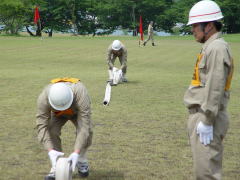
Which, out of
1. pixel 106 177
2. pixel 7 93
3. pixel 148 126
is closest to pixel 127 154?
pixel 106 177

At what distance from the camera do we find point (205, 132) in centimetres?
452

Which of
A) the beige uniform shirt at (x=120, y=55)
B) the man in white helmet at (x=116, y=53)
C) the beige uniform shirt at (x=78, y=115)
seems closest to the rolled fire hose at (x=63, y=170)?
the beige uniform shirt at (x=78, y=115)

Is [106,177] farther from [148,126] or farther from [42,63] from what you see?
[42,63]

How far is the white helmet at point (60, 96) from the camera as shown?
5480mm

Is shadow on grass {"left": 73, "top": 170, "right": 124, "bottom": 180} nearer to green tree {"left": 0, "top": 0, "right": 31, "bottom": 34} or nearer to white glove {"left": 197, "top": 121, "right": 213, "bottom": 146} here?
white glove {"left": 197, "top": 121, "right": 213, "bottom": 146}

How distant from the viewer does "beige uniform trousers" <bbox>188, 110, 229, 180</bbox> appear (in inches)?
182

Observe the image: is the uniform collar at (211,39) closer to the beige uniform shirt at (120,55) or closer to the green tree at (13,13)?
the beige uniform shirt at (120,55)

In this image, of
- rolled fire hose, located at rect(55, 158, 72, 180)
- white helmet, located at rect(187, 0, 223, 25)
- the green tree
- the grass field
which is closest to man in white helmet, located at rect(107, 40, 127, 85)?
the grass field

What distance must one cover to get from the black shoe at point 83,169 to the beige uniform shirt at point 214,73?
2.23 meters

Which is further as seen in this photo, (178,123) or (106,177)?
(178,123)

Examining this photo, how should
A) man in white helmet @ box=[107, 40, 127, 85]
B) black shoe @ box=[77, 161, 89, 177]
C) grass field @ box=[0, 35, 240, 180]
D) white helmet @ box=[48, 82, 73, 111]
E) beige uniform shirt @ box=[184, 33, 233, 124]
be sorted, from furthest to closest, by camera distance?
man in white helmet @ box=[107, 40, 127, 85]
grass field @ box=[0, 35, 240, 180]
black shoe @ box=[77, 161, 89, 177]
white helmet @ box=[48, 82, 73, 111]
beige uniform shirt @ box=[184, 33, 233, 124]

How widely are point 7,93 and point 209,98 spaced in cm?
1044

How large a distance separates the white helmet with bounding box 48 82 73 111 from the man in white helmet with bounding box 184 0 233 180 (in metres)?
1.42

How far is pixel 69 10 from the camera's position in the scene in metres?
87.7
